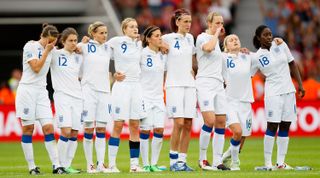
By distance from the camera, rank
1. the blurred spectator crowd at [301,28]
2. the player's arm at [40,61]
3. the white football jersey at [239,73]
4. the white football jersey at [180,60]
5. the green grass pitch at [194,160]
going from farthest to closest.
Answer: the blurred spectator crowd at [301,28], the white football jersey at [239,73], the white football jersey at [180,60], the player's arm at [40,61], the green grass pitch at [194,160]

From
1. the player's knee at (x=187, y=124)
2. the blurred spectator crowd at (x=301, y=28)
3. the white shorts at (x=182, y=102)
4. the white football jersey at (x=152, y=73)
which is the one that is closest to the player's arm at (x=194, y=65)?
the white shorts at (x=182, y=102)

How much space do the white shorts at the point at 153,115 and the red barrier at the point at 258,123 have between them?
909 cm

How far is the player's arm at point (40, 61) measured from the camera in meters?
18.4

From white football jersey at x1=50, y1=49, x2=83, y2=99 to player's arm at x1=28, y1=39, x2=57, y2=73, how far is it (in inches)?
15.4

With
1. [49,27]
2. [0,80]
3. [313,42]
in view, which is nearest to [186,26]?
[49,27]

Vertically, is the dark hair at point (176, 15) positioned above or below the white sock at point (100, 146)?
above

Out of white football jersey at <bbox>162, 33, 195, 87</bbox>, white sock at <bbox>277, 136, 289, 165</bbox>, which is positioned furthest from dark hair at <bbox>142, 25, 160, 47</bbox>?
white sock at <bbox>277, 136, 289, 165</bbox>

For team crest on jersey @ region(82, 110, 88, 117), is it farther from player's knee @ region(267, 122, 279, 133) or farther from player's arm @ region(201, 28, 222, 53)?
player's knee @ region(267, 122, 279, 133)

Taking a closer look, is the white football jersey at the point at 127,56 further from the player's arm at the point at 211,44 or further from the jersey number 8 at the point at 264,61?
the jersey number 8 at the point at 264,61

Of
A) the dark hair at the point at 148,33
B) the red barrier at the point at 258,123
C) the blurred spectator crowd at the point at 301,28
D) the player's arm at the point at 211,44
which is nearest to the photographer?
the player's arm at the point at 211,44

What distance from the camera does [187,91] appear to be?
18.9 metres

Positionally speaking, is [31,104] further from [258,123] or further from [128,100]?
[258,123]

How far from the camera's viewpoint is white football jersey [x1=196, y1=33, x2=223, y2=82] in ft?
61.8

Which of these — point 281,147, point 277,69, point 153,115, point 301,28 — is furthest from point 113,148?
point 301,28
